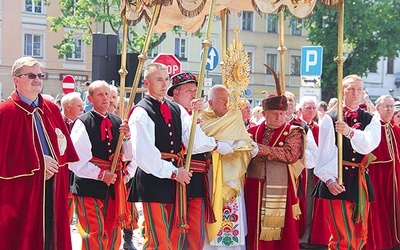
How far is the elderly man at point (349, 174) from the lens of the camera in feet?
20.6

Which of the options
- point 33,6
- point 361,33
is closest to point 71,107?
point 361,33

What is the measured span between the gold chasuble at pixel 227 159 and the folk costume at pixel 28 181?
1.48 m

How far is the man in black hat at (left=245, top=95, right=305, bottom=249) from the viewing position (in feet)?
20.1

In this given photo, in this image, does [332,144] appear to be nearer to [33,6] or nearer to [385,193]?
[385,193]

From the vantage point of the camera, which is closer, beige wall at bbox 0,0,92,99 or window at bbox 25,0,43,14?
beige wall at bbox 0,0,92,99

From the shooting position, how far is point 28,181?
4.95 metres

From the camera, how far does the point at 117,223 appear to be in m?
5.99

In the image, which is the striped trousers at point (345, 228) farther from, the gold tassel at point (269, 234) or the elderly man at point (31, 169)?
the elderly man at point (31, 169)

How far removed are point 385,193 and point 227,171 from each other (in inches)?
90.9

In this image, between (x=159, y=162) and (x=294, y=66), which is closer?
(x=159, y=162)

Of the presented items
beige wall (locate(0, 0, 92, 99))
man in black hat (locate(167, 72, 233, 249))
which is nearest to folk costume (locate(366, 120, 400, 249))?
man in black hat (locate(167, 72, 233, 249))

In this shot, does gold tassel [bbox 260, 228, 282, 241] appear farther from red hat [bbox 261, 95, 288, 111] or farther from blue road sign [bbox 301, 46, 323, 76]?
blue road sign [bbox 301, 46, 323, 76]

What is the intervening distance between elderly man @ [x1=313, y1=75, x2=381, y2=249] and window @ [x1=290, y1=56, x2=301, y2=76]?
29.2 m

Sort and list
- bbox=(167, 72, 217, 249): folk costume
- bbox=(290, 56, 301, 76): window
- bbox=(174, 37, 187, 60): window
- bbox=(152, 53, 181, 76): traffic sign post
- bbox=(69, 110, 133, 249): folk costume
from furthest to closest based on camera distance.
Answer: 1. bbox=(290, 56, 301, 76): window
2. bbox=(174, 37, 187, 60): window
3. bbox=(152, 53, 181, 76): traffic sign post
4. bbox=(69, 110, 133, 249): folk costume
5. bbox=(167, 72, 217, 249): folk costume
